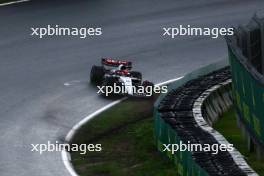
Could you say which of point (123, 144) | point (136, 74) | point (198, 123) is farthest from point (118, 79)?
point (198, 123)

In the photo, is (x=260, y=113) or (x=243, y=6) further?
(x=243, y=6)

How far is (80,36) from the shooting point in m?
36.5

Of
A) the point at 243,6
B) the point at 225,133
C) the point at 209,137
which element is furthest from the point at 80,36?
the point at 209,137

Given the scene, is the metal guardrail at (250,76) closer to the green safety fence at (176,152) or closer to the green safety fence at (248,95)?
the green safety fence at (248,95)

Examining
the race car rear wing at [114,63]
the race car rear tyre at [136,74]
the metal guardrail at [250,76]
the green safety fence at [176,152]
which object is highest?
the metal guardrail at [250,76]

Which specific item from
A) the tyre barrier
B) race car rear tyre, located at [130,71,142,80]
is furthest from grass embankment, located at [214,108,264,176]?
race car rear tyre, located at [130,71,142,80]

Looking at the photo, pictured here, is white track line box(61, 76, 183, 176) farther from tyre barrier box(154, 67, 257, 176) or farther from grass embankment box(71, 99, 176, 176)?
tyre barrier box(154, 67, 257, 176)

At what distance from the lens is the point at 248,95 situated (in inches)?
958

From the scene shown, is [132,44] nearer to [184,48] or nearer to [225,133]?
[184,48]

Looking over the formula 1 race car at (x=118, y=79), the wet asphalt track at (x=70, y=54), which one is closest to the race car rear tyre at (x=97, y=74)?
the formula 1 race car at (x=118, y=79)

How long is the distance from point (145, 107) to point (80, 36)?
7.35m

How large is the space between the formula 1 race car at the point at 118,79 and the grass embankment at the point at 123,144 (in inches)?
15.7

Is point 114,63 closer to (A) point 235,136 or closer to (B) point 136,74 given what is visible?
(B) point 136,74

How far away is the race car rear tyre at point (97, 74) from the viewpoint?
31797mm
